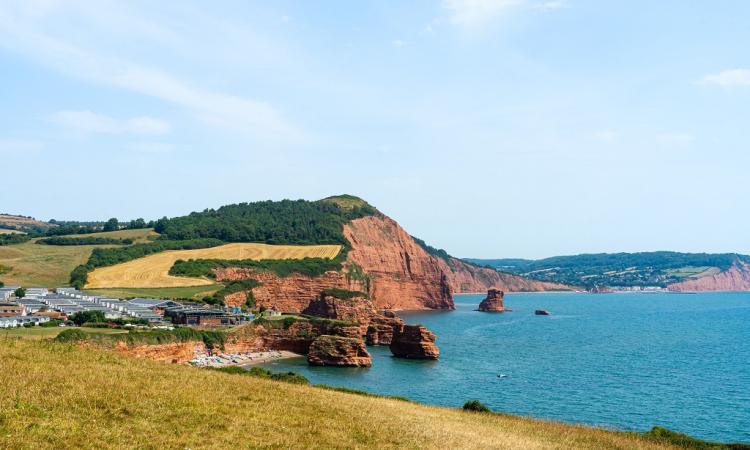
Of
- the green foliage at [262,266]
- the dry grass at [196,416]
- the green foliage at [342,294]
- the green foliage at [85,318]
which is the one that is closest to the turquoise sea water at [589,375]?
the green foliage at [342,294]

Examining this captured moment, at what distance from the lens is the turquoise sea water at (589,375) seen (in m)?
60.2

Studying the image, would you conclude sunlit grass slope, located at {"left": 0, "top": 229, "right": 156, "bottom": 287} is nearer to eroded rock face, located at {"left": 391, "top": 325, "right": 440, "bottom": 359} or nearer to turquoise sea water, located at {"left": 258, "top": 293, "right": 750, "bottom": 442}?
turquoise sea water, located at {"left": 258, "top": 293, "right": 750, "bottom": 442}

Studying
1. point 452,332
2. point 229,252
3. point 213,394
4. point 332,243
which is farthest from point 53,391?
point 332,243

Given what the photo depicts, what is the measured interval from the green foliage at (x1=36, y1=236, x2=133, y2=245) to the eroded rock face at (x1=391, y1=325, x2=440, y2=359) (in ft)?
347

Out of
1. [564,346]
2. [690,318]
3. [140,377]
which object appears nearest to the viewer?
[140,377]

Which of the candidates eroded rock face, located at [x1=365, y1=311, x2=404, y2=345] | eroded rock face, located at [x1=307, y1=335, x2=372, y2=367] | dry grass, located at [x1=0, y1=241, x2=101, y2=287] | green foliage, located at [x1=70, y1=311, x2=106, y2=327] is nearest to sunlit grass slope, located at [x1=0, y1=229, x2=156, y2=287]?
dry grass, located at [x1=0, y1=241, x2=101, y2=287]

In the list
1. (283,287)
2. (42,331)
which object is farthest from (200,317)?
(283,287)

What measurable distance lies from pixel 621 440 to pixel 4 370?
28355 millimetres

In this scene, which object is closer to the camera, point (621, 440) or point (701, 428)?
point (621, 440)

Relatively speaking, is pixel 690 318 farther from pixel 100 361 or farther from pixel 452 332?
pixel 100 361

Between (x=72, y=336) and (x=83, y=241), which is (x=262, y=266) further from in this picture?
(x=72, y=336)

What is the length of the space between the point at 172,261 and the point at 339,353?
79.2m

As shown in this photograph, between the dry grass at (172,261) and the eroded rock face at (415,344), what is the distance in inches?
2154

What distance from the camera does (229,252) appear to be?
551 ft
